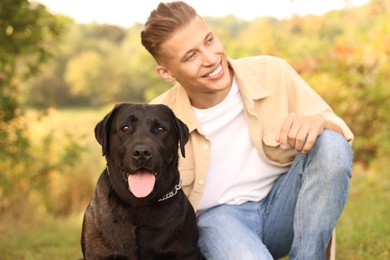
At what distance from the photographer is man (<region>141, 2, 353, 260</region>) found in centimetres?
308

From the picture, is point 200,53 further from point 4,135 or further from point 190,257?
point 4,135

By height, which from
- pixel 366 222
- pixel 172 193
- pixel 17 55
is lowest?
pixel 366 222

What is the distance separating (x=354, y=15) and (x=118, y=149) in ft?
24.4

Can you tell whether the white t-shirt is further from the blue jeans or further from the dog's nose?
the dog's nose

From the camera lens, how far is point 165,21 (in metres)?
3.11

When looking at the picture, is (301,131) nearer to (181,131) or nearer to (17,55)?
(181,131)

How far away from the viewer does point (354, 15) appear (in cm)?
927

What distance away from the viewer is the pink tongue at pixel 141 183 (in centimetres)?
262

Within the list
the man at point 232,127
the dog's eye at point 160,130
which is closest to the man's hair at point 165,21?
the man at point 232,127

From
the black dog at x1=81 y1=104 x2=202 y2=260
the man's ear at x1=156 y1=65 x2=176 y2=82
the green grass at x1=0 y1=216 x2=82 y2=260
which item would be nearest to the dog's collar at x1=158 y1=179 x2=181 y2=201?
the black dog at x1=81 y1=104 x2=202 y2=260

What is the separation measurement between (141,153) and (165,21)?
91 centimetres

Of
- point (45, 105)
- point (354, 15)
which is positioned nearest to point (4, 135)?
point (45, 105)

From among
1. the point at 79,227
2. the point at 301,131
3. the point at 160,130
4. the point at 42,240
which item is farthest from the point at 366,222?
the point at 79,227

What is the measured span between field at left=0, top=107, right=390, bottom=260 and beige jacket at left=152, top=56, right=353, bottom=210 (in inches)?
44.2
